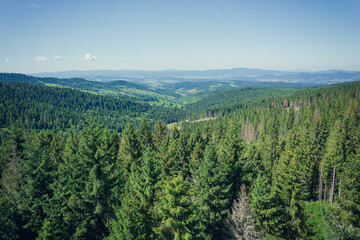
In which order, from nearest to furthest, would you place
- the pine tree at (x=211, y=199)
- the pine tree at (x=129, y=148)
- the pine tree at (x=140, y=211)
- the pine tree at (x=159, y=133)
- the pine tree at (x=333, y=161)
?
1. the pine tree at (x=140, y=211)
2. the pine tree at (x=211, y=199)
3. the pine tree at (x=129, y=148)
4. the pine tree at (x=333, y=161)
5. the pine tree at (x=159, y=133)

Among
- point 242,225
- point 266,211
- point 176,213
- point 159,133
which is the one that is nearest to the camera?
point 176,213

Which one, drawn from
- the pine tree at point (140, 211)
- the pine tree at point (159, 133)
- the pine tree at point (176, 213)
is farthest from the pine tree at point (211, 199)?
the pine tree at point (159, 133)

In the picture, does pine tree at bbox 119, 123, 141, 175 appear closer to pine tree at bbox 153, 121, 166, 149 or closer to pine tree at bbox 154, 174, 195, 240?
pine tree at bbox 153, 121, 166, 149

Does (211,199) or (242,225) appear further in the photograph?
(211,199)

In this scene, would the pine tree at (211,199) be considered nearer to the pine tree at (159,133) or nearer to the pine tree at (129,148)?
the pine tree at (129,148)

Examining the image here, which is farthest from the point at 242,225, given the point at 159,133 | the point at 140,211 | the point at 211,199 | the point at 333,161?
the point at 333,161

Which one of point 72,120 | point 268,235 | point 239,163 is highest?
point 239,163

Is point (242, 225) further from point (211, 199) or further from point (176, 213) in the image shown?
point (176, 213)

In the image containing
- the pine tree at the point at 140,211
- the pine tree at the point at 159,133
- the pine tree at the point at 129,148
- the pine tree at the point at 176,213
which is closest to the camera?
the pine tree at the point at 176,213

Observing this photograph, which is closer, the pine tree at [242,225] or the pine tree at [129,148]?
the pine tree at [242,225]

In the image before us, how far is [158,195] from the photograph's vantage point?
18.1 meters

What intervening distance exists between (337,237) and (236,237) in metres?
9.19

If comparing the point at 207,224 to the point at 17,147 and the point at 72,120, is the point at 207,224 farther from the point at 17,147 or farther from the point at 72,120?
the point at 72,120

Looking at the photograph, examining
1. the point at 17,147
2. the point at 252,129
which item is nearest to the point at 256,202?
the point at 17,147
